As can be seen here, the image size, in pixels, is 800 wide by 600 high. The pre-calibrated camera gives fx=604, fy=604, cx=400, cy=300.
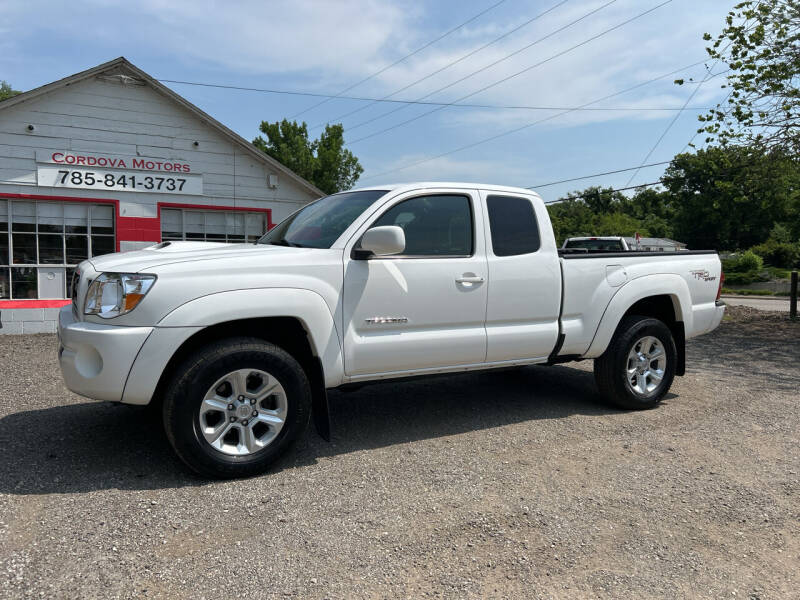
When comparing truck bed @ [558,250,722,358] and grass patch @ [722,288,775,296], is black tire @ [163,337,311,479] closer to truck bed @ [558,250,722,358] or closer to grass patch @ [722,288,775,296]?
truck bed @ [558,250,722,358]

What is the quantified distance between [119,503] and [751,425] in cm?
490

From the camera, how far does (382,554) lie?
9.48ft

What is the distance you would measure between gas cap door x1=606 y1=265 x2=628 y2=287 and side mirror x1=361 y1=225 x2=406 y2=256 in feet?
7.34

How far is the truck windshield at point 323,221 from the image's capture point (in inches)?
170

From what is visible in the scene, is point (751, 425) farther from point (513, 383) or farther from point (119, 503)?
point (119, 503)

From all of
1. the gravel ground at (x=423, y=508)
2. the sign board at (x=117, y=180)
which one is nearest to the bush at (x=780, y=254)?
the sign board at (x=117, y=180)

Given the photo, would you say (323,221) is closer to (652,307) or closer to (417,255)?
(417,255)

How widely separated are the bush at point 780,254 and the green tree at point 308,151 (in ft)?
95.4

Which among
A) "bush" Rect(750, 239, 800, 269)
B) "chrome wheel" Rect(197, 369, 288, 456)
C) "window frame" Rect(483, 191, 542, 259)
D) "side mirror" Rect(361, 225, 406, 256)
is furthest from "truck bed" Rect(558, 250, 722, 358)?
"bush" Rect(750, 239, 800, 269)

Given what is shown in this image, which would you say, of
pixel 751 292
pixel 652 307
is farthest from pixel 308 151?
pixel 652 307

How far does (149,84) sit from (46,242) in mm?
3681

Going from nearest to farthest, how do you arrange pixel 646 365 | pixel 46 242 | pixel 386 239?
pixel 386 239
pixel 646 365
pixel 46 242

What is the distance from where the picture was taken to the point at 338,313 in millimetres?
3994

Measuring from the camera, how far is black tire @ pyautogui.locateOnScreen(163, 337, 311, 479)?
138 inches
